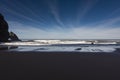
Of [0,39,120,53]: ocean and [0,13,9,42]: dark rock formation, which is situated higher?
[0,13,9,42]: dark rock formation

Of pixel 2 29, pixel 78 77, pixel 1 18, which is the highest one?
pixel 1 18

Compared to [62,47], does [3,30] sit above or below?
above

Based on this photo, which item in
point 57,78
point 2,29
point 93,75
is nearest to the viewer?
point 57,78

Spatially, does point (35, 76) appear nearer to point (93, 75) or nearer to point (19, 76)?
point (19, 76)

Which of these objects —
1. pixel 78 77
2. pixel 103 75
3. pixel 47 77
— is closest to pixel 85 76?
pixel 78 77

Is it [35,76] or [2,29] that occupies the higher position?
[2,29]

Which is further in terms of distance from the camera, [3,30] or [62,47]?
[3,30]

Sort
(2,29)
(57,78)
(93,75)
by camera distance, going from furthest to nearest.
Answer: (2,29)
(93,75)
(57,78)

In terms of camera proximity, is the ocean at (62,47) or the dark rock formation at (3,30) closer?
the ocean at (62,47)

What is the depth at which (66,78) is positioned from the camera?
5.19m

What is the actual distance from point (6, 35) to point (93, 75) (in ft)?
163

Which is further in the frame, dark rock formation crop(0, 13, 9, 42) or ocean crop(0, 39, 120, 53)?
dark rock formation crop(0, 13, 9, 42)

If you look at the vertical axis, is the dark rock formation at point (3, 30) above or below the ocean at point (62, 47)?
above

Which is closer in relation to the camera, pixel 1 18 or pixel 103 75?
pixel 103 75
